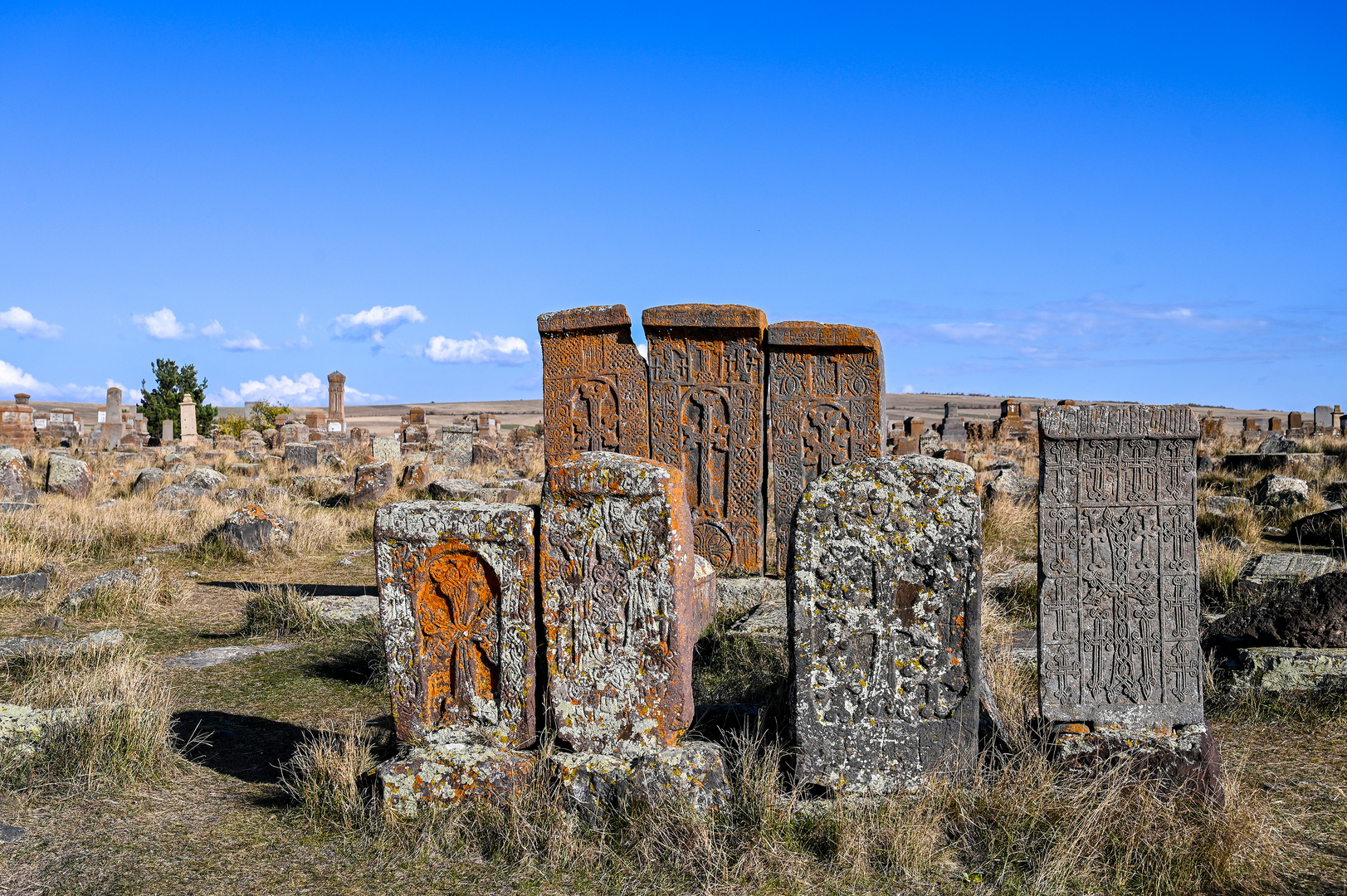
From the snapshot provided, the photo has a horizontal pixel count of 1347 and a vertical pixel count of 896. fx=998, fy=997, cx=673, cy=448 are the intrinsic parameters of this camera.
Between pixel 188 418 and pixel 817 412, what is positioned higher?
pixel 188 418

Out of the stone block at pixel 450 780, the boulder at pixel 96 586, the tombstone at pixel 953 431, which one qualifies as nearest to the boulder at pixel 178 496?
the boulder at pixel 96 586

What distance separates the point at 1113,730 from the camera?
407 cm

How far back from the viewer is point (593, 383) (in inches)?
362

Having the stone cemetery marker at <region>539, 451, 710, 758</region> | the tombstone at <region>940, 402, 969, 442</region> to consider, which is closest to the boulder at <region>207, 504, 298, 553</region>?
the stone cemetery marker at <region>539, 451, 710, 758</region>

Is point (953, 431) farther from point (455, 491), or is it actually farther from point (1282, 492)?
point (455, 491)

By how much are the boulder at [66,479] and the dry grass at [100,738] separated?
10773 mm

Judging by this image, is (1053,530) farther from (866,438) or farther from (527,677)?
(866,438)

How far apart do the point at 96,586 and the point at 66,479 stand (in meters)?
7.88

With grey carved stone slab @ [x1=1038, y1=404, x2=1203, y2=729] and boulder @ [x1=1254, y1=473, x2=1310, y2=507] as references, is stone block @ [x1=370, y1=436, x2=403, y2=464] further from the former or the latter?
grey carved stone slab @ [x1=1038, y1=404, x2=1203, y2=729]

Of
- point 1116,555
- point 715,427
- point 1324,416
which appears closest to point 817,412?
point 715,427

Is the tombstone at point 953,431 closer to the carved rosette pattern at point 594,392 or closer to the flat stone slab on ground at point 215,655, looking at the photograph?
the carved rosette pattern at point 594,392

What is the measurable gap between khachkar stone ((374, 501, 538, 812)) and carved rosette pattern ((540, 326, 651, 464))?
504 cm

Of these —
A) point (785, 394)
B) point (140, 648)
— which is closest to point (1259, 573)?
point (785, 394)

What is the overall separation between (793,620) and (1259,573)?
584 centimetres
